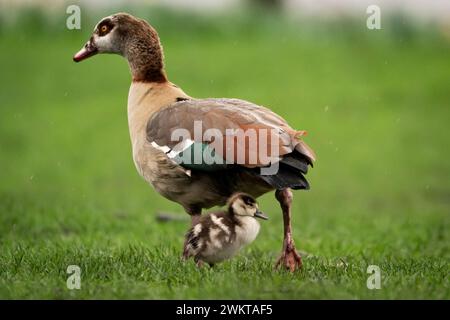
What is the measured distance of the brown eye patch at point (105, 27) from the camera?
770cm

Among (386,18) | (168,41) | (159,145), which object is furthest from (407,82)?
(159,145)

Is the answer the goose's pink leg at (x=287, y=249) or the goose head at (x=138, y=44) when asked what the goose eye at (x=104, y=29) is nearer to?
the goose head at (x=138, y=44)

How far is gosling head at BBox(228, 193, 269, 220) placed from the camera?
259 inches

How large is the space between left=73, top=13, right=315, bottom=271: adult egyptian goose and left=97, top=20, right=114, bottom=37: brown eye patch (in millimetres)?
213

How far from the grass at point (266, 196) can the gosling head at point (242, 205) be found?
1.40ft

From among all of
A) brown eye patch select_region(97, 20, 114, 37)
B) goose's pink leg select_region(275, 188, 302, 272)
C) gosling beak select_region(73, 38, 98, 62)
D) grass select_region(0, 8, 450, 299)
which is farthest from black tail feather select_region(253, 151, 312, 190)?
gosling beak select_region(73, 38, 98, 62)

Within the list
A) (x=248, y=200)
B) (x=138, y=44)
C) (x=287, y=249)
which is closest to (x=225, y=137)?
(x=248, y=200)

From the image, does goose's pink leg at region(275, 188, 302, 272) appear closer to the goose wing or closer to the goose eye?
the goose wing

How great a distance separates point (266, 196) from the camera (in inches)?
564

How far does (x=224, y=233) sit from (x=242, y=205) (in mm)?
248
